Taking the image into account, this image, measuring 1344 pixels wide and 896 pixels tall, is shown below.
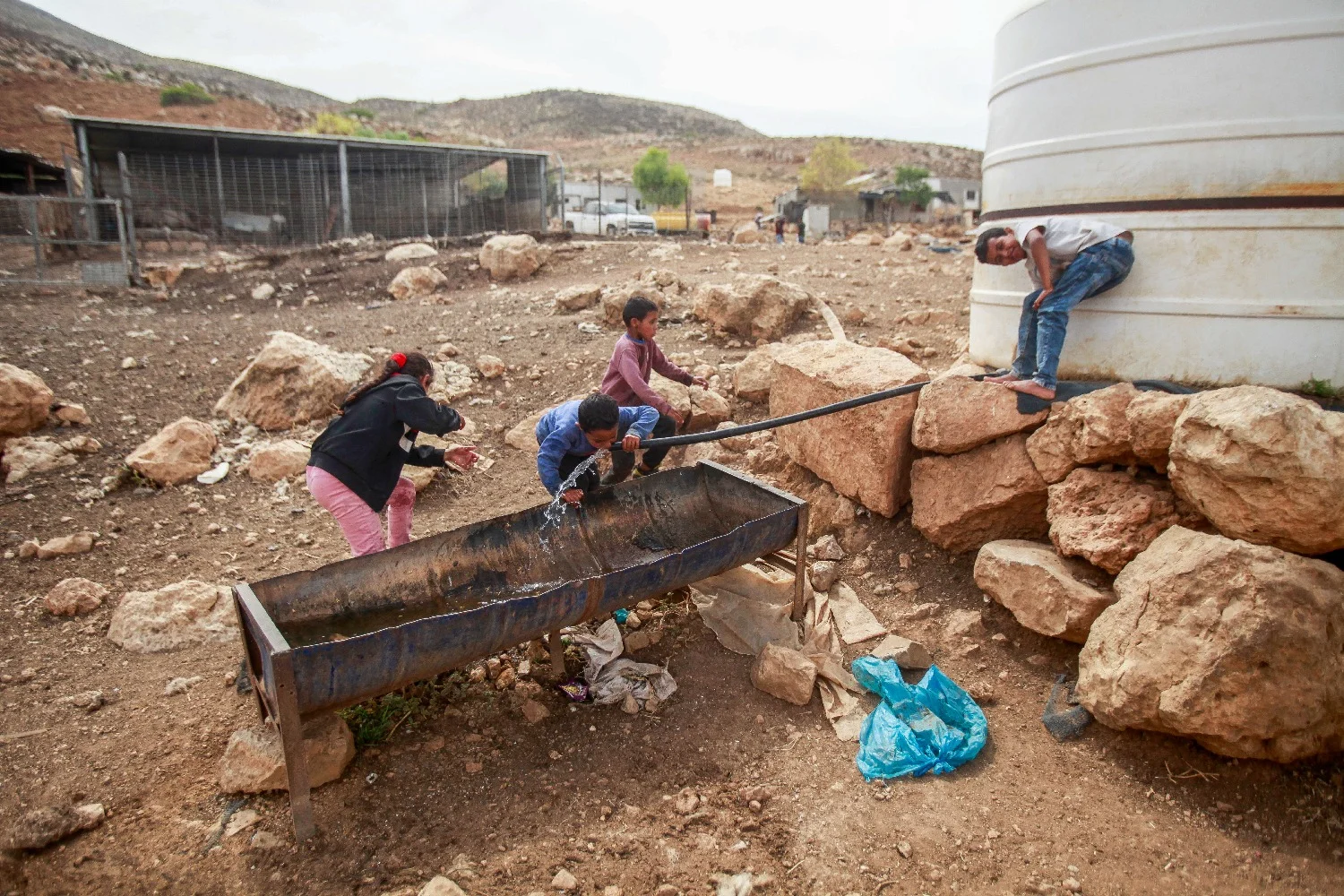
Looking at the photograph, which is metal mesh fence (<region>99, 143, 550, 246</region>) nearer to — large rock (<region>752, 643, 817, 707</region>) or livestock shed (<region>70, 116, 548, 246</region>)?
livestock shed (<region>70, 116, 548, 246</region>)

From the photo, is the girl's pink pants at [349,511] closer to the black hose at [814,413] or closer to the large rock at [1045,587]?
the black hose at [814,413]

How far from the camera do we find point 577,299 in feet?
31.8

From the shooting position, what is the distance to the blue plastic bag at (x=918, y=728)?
3.34 metres

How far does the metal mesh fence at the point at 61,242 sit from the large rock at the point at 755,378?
10.1m

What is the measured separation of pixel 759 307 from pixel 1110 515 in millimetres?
4859

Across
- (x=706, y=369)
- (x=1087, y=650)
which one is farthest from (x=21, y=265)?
(x=1087, y=650)

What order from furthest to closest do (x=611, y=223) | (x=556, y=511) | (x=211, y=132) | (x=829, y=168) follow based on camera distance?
(x=829, y=168) → (x=611, y=223) → (x=211, y=132) → (x=556, y=511)

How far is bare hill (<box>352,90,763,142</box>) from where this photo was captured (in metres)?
70.1

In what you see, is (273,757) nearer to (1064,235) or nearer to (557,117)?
(1064,235)

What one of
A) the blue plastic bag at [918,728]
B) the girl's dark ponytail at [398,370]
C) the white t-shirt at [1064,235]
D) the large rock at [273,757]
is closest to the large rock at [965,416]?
the white t-shirt at [1064,235]

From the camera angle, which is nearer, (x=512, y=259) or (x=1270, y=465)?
(x=1270, y=465)

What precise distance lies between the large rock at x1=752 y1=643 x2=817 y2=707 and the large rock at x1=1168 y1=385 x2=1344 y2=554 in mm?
1860

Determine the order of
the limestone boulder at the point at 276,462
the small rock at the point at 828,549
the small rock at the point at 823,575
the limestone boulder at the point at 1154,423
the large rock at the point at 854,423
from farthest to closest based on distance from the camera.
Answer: the limestone boulder at the point at 276,462
the small rock at the point at 828,549
the large rock at the point at 854,423
the small rock at the point at 823,575
the limestone boulder at the point at 1154,423

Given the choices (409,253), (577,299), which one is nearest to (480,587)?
(577,299)
